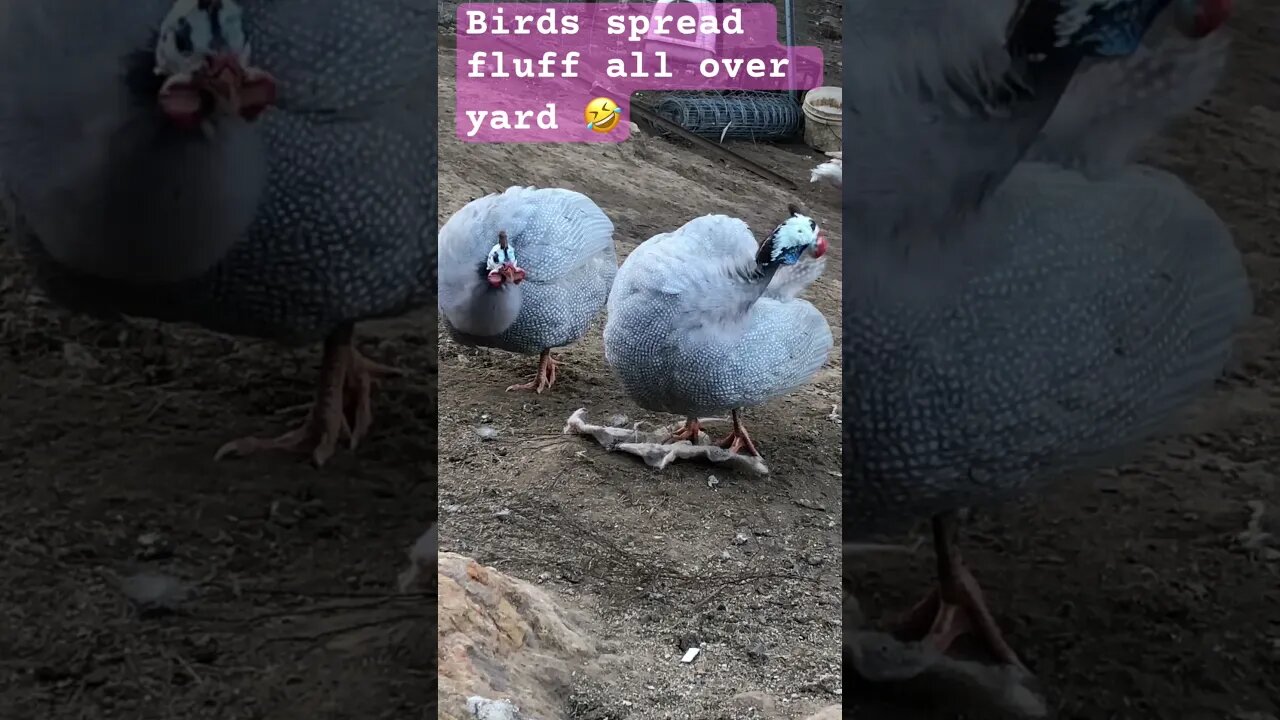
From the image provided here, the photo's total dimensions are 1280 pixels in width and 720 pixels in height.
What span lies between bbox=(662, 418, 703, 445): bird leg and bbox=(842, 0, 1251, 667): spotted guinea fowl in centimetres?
114

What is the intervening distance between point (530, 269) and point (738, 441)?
0.59 m

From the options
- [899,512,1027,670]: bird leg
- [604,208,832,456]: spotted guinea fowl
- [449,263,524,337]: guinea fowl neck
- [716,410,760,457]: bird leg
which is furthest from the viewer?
[716,410,760,457]: bird leg

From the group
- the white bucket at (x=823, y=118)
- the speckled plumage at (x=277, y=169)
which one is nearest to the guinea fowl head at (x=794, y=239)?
the white bucket at (x=823, y=118)

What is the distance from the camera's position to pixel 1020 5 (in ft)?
3.26

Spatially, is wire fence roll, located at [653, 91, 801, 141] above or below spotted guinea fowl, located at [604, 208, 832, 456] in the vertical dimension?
above

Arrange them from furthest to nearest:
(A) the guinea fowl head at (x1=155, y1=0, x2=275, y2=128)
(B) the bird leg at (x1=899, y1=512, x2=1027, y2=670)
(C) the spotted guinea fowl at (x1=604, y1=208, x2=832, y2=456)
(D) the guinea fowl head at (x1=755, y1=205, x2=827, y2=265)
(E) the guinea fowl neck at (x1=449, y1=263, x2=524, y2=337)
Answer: (E) the guinea fowl neck at (x1=449, y1=263, x2=524, y2=337) < (C) the spotted guinea fowl at (x1=604, y1=208, x2=832, y2=456) < (D) the guinea fowl head at (x1=755, y1=205, x2=827, y2=265) < (B) the bird leg at (x1=899, y1=512, x2=1027, y2=670) < (A) the guinea fowl head at (x1=155, y1=0, x2=275, y2=128)

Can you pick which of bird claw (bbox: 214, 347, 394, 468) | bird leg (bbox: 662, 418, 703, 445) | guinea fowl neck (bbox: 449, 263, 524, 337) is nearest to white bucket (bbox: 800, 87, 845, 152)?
bird claw (bbox: 214, 347, 394, 468)

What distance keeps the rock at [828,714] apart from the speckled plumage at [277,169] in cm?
87

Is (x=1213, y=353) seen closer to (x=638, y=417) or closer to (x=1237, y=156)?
(x=1237, y=156)

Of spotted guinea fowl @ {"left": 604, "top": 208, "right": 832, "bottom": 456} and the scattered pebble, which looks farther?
spotted guinea fowl @ {"left": 604, "top": 208, "right": 832, "bottom": 456}

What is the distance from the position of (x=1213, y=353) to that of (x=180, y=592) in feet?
3.73

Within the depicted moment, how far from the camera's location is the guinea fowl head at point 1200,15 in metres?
1.00

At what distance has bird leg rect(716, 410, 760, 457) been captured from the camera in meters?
2.18

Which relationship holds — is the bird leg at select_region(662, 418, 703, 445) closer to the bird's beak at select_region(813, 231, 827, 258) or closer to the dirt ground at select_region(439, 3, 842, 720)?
the dirt ground at select_region(439, 3, 842, 720)
